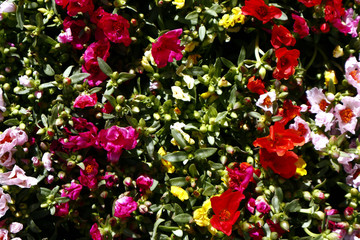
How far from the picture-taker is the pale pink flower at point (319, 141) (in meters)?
2.25

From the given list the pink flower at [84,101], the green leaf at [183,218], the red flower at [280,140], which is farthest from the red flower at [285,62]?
the pink flower at [84,101]

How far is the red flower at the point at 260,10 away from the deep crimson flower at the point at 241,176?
0.80 meters

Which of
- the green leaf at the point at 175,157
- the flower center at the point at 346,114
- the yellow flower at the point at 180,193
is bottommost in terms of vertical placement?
the yellow flower at the point at 180,193

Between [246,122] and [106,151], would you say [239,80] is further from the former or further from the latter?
[106,151]

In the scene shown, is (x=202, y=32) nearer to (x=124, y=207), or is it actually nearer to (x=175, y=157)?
(x=175, y=157)

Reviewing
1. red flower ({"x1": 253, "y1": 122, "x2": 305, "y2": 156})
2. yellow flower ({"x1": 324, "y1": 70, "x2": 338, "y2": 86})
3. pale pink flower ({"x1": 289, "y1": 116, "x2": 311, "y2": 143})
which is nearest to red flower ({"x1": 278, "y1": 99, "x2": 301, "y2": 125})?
pale pink flower ({"x1": 289, "y1": 116, "x2": 311, "y2": 143})

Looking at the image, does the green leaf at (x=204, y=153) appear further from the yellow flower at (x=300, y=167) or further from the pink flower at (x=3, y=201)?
the pink flower at (x=3, y=201)

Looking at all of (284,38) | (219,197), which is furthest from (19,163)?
(284,38)

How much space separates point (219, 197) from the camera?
2084 millimetres

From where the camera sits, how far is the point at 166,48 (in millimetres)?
2293

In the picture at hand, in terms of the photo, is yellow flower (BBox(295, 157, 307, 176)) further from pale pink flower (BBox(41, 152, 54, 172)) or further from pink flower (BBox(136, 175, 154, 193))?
pale pink flower (BBox(41, 152, 54, 172))

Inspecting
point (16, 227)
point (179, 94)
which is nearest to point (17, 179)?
point (16, 227)

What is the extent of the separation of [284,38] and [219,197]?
96 cm

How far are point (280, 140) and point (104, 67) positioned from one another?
1.03m
